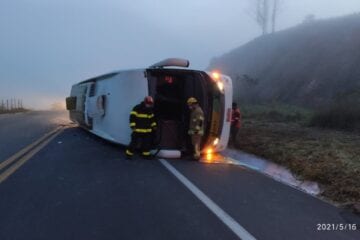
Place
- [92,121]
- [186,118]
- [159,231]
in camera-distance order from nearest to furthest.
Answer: [159,231]
[186,118]
[92,121]

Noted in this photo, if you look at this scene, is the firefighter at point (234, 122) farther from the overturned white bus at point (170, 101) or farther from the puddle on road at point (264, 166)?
the overturned white bus at point (170, 101)

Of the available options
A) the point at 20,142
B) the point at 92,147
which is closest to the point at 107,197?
the point at 92,147

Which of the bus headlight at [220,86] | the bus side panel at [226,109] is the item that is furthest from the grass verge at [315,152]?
the bus headlight at [220,86]

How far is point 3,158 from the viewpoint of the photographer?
12188 millimetres

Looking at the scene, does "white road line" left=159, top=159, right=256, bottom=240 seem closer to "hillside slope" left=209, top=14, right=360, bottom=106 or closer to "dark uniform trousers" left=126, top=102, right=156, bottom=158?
"dark uniform trousers" left=126, top=102, right=156, bottom=158

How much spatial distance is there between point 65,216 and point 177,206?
1.61m

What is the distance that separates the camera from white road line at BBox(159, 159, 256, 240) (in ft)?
20.3

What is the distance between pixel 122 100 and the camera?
13.5 meters

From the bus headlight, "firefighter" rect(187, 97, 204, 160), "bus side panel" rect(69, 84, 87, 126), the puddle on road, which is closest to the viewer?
the puddle on road

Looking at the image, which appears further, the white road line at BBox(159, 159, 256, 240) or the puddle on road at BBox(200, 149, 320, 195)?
the puddle on road at BBox(200, 149, 320, 195)

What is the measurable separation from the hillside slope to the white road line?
1611cm

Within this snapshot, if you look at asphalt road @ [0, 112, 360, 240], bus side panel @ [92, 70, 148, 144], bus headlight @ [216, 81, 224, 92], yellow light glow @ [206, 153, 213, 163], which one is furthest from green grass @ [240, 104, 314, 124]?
asphalt road @ [0, 112, 360, 240]

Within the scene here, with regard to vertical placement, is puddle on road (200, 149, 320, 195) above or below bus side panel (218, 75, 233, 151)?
below

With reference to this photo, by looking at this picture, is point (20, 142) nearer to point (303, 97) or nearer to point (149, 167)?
point (149, 167)
